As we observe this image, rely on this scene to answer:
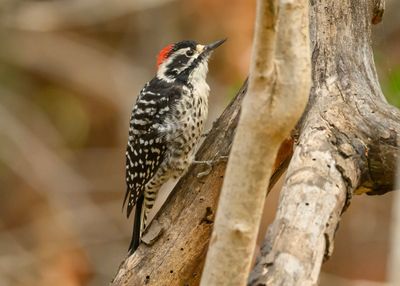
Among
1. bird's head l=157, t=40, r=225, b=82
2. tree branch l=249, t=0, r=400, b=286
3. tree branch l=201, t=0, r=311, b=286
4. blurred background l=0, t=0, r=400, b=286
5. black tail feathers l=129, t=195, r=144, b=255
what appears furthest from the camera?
blurred background l=0, t=0, r=400, b=286

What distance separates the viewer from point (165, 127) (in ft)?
16.2

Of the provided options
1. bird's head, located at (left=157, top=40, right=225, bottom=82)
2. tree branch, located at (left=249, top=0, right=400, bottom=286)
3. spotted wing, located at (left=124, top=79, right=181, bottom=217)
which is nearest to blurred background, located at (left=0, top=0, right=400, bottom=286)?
bird's head, located at (left=157, top=40, right=225, bottom=82)

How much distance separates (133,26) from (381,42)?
5228 mm

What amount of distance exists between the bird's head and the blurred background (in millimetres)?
2166

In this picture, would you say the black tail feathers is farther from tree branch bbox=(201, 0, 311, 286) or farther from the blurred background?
the blurred background

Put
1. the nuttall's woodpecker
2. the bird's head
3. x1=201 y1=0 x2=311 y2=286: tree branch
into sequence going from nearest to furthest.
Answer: x1=201 y1=0 x2=311 y2=286: tree branch → the nuttall's woodpecker → the bird's head

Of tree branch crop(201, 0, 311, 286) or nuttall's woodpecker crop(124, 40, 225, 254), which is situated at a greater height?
tree branch crop(201, 0, 311, 286)

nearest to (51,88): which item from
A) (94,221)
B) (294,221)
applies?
(94,221)

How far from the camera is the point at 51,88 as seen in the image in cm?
902

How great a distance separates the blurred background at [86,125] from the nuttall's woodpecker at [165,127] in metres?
2.23

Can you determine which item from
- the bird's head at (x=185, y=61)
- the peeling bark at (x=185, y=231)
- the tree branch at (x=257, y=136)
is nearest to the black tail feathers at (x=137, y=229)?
the peeling bark at (x=185, y=231)

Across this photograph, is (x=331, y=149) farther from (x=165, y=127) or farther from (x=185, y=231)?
(x=165, y=127)

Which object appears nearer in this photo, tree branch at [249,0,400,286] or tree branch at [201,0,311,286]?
tree branch at [201,0,311,286]

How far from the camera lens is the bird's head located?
16.5ft
